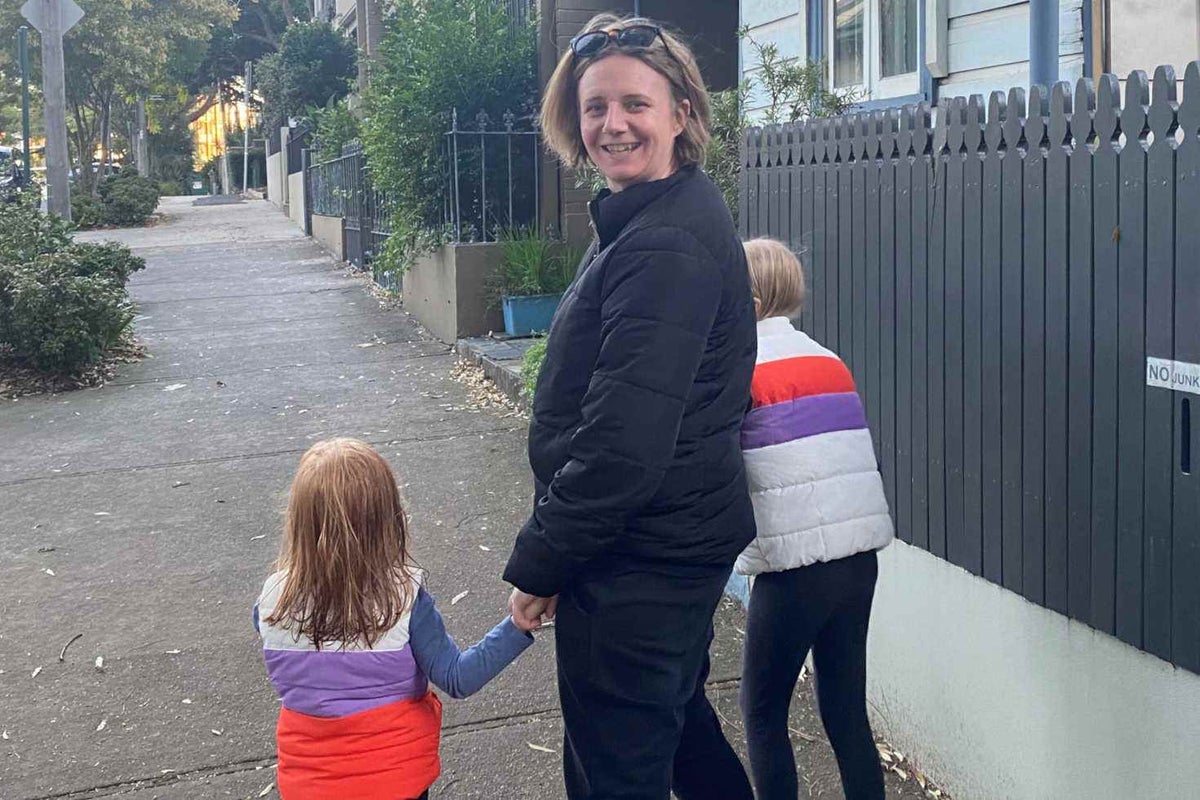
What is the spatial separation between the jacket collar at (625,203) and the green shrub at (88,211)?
28.4m

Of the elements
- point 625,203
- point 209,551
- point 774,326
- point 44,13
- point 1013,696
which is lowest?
point 209,551

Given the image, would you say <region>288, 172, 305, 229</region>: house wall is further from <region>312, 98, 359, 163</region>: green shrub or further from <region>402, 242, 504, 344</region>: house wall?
<region>402, 242, 504, 344</region>: house wall

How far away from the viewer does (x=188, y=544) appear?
627 cm

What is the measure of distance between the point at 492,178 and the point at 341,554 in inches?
357

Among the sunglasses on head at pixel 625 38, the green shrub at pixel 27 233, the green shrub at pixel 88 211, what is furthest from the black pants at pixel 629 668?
the green shrub at pixel 88 211

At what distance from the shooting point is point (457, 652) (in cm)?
278

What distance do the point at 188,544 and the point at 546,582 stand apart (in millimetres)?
4360

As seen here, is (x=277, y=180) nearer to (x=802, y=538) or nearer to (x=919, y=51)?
(x=919, y=51)

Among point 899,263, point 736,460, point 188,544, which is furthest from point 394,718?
point 188,544

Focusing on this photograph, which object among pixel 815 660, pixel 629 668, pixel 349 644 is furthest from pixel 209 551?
pixel 629 668

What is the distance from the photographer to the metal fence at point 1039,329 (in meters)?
2.75

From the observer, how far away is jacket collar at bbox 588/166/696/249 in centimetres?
237

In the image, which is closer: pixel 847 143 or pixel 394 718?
pixel 394 718

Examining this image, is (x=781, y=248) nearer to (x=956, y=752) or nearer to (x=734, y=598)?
(x=956, y=752)
